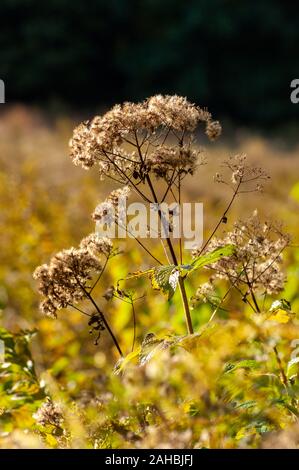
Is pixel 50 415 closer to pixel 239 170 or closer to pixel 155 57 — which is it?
pixel 239 170

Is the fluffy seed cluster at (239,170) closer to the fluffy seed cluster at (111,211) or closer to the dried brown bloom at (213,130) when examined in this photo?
the dried brown bloom at (213,130)

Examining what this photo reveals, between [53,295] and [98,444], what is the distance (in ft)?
1.49

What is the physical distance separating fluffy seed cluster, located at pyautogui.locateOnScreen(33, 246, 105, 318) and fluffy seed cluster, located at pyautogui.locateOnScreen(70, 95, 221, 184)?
22 centimetres

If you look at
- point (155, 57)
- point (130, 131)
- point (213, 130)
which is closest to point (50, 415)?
point (130, 131)

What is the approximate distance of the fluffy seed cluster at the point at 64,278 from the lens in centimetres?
215

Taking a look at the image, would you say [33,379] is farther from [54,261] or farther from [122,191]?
[122,191]

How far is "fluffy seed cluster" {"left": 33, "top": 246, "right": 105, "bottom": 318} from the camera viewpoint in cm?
215

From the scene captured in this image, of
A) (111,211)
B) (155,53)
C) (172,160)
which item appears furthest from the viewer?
(155,53)

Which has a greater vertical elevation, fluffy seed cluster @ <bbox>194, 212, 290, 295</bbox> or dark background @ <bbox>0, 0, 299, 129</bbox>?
dark background @ <bbox>0, 0, 299, 129</bbox>

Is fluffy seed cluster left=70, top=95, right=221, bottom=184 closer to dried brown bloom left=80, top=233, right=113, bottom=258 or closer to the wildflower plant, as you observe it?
the wildflower plant

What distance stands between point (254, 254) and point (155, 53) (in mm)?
29770

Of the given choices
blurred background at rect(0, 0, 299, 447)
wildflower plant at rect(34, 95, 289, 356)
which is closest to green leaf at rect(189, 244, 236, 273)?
wildflower plant at rect(34, 95, 289, 356)

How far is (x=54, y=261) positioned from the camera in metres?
2.16

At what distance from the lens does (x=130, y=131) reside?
2.09 metres
